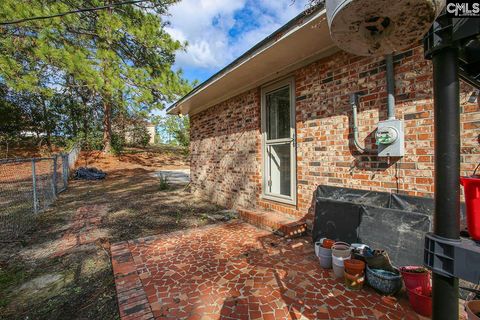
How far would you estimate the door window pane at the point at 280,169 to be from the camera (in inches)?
172

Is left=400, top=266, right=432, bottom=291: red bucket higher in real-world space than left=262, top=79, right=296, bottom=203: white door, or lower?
lower

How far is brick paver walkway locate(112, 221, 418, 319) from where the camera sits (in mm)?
1988

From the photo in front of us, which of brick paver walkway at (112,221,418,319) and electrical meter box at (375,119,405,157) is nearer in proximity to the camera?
brick paver walkway at (112,221,418,319)

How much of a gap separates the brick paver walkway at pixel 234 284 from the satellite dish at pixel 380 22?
6.44 ft

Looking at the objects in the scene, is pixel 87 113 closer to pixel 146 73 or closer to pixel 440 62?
pixel 146 73

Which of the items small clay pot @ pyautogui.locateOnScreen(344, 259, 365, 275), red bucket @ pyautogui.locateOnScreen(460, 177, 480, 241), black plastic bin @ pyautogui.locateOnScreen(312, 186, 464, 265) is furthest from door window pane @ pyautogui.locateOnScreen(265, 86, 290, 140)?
red bucket @ pyautogui.locateOnScreen(460, 177, 480, 241)

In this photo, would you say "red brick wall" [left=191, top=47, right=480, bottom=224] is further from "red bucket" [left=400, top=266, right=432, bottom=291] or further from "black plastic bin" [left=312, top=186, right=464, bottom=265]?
"red bucket" [left=400, top=266, right=432, bottom=291]

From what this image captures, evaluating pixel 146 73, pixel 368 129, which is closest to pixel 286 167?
pixel 368 129

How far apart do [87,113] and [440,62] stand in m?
22.2

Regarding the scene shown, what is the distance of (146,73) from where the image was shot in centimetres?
1091

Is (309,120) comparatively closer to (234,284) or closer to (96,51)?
(234,284)

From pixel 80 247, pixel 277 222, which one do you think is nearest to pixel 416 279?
pixel 277 222

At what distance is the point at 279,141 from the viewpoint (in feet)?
14.6

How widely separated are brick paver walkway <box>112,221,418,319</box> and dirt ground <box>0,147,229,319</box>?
0.86 feet
